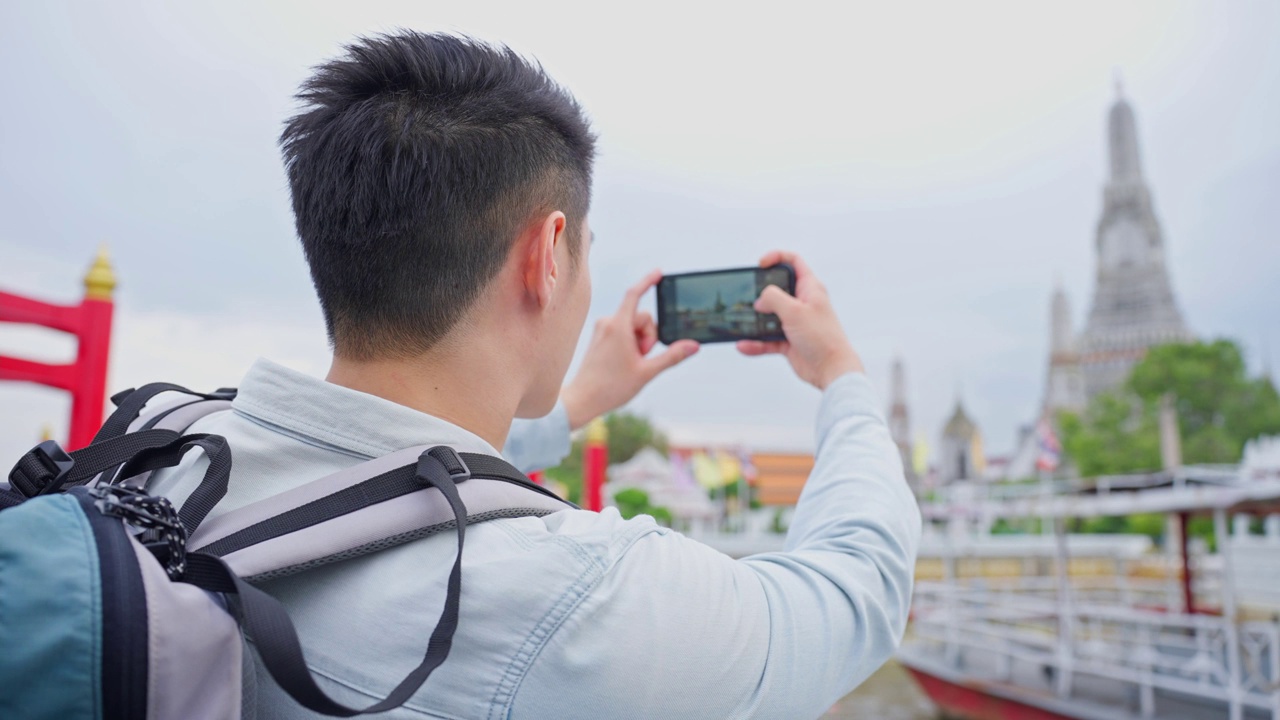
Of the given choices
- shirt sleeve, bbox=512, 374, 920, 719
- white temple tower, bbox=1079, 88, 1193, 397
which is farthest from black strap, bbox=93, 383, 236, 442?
white temple tower, bbox=1079, 88, 1193, 397

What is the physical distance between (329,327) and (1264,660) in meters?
8.21

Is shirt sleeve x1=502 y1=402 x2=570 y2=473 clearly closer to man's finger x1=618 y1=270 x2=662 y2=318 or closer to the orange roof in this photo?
man's finger x1=618 y1=270 x2=662 y2=318

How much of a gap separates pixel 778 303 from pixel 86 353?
222 cm

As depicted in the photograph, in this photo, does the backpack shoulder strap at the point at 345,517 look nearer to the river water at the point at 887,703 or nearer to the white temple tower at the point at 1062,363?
the river water at the point at 887,703

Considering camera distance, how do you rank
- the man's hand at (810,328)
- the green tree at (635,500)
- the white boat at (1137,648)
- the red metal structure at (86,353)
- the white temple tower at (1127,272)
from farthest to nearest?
the white temple tower at (1127,272)
the green tree at (635,500)
the white boat at (1137,648)
the red metal structure at (86,353)
the man's hand at (810,328)

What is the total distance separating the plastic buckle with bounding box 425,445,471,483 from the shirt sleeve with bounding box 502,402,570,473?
706mm

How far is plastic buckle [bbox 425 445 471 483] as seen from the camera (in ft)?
2.21

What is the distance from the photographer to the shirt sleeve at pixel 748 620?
65cm

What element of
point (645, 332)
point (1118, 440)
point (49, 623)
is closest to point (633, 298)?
point (645, 332)

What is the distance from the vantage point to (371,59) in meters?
0.83

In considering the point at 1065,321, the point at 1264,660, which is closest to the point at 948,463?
the point at 1065,321

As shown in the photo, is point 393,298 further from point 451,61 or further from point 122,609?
point 122,609

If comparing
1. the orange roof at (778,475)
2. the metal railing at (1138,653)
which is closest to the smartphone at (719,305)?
the metal railing at (1138,653)

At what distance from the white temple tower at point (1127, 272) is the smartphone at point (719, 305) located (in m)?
58.1
